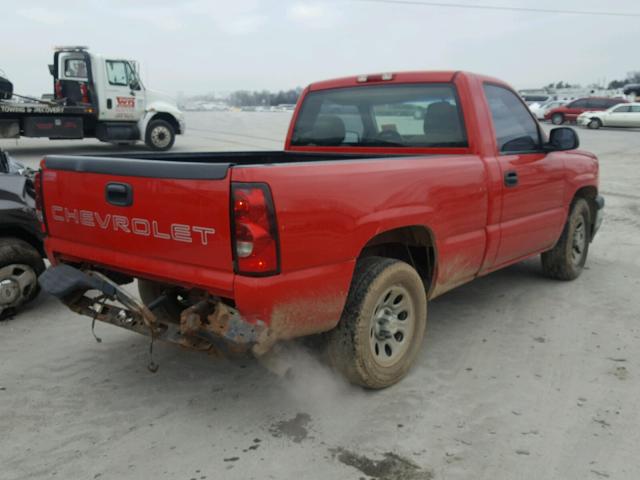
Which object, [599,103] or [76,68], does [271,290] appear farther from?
[599,103]

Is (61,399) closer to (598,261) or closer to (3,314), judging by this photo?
(3,314)

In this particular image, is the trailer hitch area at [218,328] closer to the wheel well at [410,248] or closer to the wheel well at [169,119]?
the wheel well at [410,248]

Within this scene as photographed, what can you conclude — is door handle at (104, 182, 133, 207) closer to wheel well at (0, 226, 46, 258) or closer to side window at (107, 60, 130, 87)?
wheel well at (0, 226, 46, 258)

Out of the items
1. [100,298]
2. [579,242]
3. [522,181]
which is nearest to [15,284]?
[100,298]

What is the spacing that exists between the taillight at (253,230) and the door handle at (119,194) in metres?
0.68

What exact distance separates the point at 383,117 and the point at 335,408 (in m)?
2.36

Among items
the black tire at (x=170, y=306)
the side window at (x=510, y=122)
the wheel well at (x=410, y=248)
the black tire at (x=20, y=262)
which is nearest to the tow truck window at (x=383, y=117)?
the side window at (x=510, y=122)

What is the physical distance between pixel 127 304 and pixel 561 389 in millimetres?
2560

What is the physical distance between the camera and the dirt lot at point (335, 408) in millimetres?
2822

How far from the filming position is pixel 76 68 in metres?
17.2

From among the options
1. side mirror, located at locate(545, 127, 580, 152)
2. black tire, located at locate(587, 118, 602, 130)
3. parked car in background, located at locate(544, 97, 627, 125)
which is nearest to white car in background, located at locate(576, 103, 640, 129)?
black tire, located at locate(587, 118, 602, 130)

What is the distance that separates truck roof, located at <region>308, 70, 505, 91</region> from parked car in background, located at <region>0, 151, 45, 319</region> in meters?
2.57

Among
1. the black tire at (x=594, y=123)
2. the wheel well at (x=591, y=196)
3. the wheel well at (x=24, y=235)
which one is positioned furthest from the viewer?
the black tire at (x=594, y=123)

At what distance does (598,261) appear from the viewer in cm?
667
